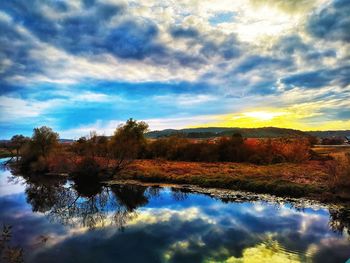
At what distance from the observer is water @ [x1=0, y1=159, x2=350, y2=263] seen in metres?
15.4

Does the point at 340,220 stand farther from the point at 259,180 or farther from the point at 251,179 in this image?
the point at 251,179

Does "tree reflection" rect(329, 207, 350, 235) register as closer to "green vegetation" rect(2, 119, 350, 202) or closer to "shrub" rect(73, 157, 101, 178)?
"green vegetation" rect(2, 119, 350, 202)

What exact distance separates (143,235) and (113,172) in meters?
25.2

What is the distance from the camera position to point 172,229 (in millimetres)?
19906

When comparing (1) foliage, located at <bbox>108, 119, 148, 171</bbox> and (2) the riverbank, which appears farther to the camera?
(1) foliage, located at <bbox>108, 119, 148, 171</bbox>

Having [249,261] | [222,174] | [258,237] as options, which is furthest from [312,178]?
[249,261]

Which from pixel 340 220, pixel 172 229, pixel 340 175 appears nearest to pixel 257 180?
pixel 340 175

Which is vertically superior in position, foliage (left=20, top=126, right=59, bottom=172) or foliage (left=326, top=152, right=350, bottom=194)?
foliage (left=20, top=126, right=59, bottom=172)

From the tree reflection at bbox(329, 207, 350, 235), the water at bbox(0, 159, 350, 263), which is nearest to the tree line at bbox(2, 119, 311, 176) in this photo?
the water at bbox(0, 159, 350, 263)

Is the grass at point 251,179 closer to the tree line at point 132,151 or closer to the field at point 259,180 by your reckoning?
the field at point 259,180

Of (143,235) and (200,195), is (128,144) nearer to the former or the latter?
(200,195)

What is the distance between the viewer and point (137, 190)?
34.0 metres

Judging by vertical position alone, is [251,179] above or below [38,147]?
below

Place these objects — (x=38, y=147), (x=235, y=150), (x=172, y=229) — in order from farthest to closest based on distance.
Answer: (x=38, y=147) < (x=235, y=150) < (x=172, y=229)
